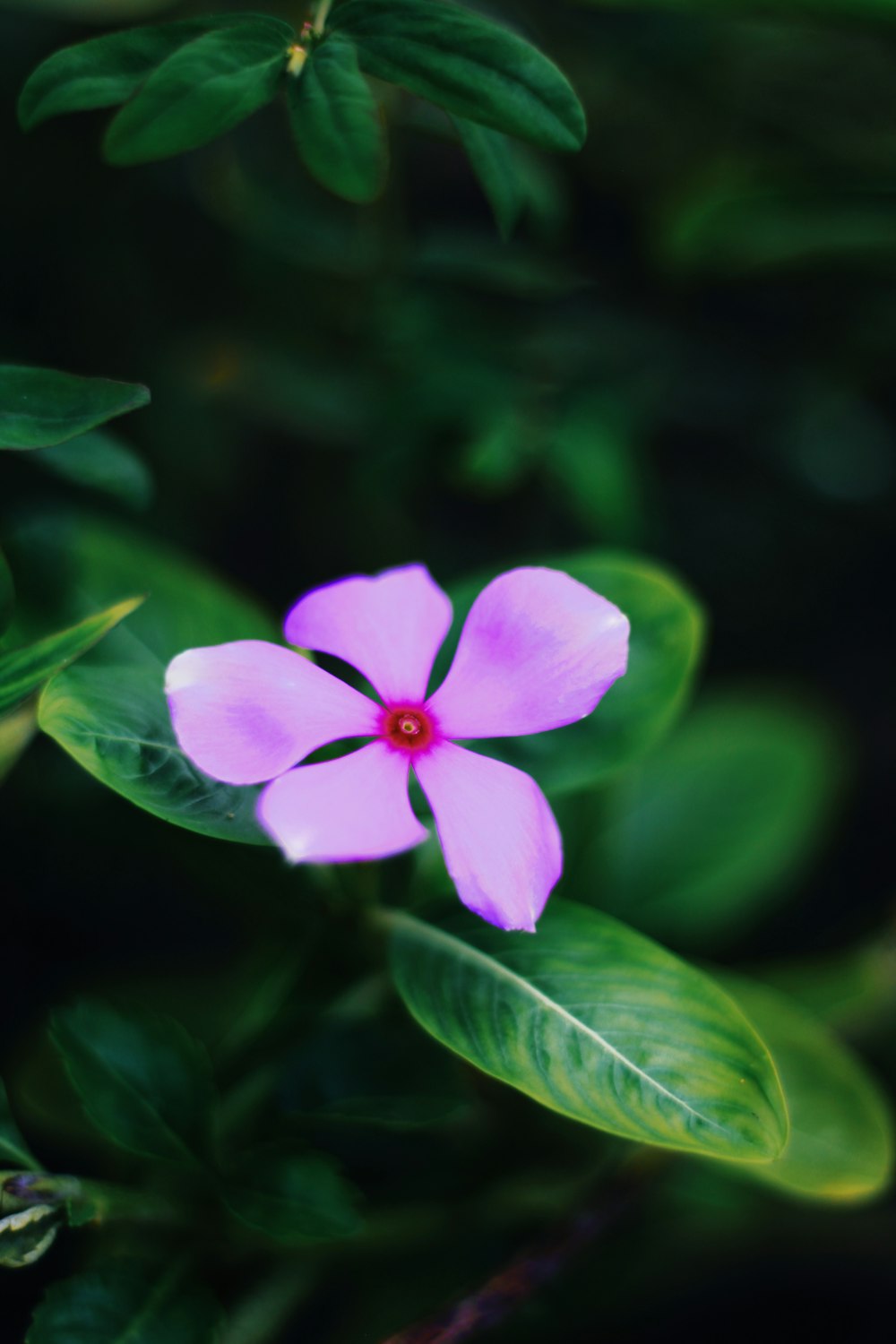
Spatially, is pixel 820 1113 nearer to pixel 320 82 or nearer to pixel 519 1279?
pixel 519 1279

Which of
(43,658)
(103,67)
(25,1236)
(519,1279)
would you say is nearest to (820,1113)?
(519,1279)

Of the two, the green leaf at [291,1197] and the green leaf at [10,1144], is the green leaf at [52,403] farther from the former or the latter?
the green leaf at [291,1197]

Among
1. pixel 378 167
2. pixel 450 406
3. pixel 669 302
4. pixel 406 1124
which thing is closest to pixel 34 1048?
pixel 406 1124

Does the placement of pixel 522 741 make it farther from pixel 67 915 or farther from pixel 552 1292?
pixel 67 915

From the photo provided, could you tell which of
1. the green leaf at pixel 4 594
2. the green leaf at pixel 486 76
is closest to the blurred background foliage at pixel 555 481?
the green leaf at pixel 4 594

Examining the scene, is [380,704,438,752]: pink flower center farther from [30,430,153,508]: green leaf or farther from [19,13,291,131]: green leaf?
[19,13,291,131]: green leaf

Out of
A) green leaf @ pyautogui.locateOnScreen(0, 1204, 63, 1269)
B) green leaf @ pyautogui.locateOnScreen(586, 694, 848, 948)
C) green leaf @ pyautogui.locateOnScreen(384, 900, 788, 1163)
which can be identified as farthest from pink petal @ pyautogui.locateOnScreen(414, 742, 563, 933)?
green leaf @ pyautogui.locateOnScreen(586, 694, 848, 948)
